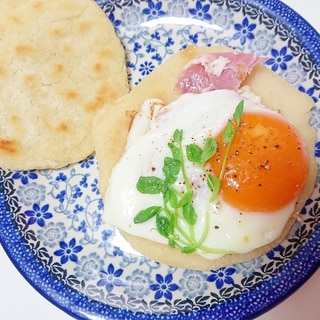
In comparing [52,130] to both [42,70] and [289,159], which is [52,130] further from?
[289,159]

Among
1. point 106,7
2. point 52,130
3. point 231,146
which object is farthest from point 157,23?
point 231,146

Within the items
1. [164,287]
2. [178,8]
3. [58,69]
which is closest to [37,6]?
[58,69]

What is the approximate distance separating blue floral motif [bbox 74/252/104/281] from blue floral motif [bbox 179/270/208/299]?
0.45 metres

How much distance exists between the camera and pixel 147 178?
232 centimetres

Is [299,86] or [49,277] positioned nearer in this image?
[49,277]

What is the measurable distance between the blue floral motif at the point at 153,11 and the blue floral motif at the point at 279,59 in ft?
2.34

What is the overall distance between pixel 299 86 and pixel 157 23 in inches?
36.7

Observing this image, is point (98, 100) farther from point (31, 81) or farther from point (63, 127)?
point (31, 81)

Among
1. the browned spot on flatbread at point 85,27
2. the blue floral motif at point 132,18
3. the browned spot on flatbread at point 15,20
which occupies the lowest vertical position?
the browned spot on flatbread at point 15,20

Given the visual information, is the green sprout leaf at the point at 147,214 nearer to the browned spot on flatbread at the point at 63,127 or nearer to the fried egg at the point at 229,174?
the fried egg at the point at 229,174

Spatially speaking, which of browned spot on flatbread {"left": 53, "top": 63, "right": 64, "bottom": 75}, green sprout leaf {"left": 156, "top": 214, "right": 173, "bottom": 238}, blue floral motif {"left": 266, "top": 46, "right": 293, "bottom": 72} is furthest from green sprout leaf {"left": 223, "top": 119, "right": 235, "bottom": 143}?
browned spot on flatbread {"left": 53, "top": 63, "right": 64, "bottom": 75}

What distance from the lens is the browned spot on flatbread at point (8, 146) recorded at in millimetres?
2711

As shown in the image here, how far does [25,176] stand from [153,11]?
1.25 metres

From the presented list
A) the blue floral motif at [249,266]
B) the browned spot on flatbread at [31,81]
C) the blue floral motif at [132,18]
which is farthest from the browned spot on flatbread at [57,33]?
the blue floral motif at [249,266]
